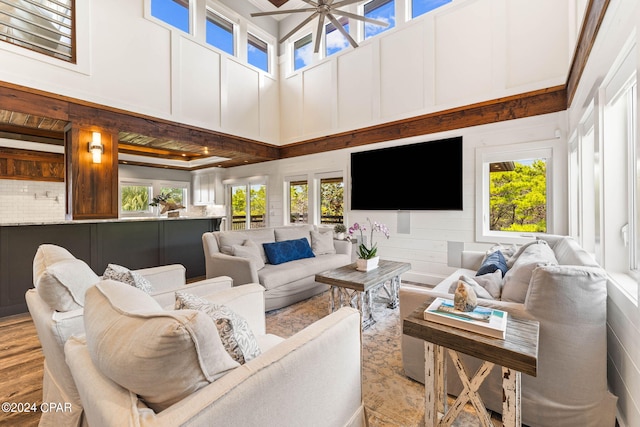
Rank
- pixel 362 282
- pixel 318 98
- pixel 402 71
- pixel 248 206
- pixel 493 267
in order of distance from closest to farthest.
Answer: pixel 493 267 → pixel 362 282 → pixel 402 71 → pixel 318 98 → pixel 248 206

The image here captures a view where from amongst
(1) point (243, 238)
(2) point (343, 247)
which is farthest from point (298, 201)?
(1) point (243, 238)

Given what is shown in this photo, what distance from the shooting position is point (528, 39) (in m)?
3.56

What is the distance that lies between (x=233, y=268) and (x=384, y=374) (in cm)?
193

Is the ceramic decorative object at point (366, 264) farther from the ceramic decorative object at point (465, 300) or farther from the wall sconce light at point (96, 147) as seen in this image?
the wall sconce light at point (96, 147)

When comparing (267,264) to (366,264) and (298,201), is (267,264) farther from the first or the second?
(298,201)

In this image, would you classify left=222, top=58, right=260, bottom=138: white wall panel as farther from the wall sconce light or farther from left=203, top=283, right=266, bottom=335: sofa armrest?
left=203, top=283, right=266, bottom=335: sofa armrest

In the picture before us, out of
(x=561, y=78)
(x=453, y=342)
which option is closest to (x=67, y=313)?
(x=453, y=342)

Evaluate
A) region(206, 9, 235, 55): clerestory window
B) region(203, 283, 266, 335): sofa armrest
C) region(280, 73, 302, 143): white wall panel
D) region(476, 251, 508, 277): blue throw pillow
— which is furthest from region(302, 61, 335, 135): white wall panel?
region(203, 283, 266, 335): sofa armrest

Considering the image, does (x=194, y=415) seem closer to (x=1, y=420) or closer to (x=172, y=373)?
(x=172, y=373)

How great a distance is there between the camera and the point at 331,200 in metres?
5.84

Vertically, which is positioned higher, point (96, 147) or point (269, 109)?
point (269, 109)

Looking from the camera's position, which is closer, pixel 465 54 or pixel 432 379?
pixel 432 379

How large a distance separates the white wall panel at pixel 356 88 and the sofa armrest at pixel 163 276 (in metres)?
3.98

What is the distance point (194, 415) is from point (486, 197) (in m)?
4.30
